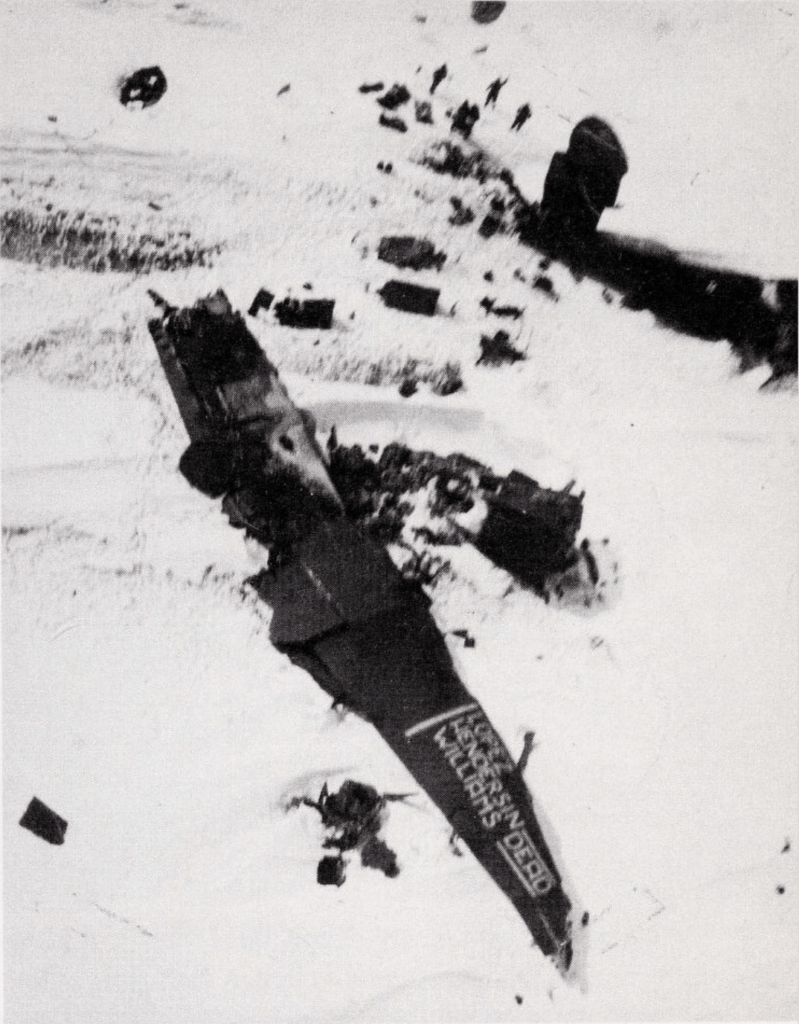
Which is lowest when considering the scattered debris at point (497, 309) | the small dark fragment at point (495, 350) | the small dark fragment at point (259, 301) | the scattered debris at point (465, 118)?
the small dark fragment at point (495, 350)

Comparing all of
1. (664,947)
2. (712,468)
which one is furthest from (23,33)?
(664,947)

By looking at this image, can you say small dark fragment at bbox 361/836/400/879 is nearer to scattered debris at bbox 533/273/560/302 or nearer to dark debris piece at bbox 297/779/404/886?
dark debris piece at bbox 297/779/404/886

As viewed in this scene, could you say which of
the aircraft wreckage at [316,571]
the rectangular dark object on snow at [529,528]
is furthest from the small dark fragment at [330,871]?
the rectangular dark object on snow at [529,528]

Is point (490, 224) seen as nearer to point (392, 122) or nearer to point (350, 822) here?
point (392, 122)

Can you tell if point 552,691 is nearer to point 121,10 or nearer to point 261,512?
point 261,512

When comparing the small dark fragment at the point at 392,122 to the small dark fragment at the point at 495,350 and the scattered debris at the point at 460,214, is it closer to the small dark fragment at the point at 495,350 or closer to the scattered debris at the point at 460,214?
the scattered debris at the point at 460,214

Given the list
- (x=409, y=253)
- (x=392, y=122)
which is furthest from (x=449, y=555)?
(x=392, y=122)

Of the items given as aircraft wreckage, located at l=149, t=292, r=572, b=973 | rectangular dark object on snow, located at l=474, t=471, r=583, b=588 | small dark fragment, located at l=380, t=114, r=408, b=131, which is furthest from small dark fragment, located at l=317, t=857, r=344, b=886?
small dark fragment, located at l=380, t=114, r=408, b=131
